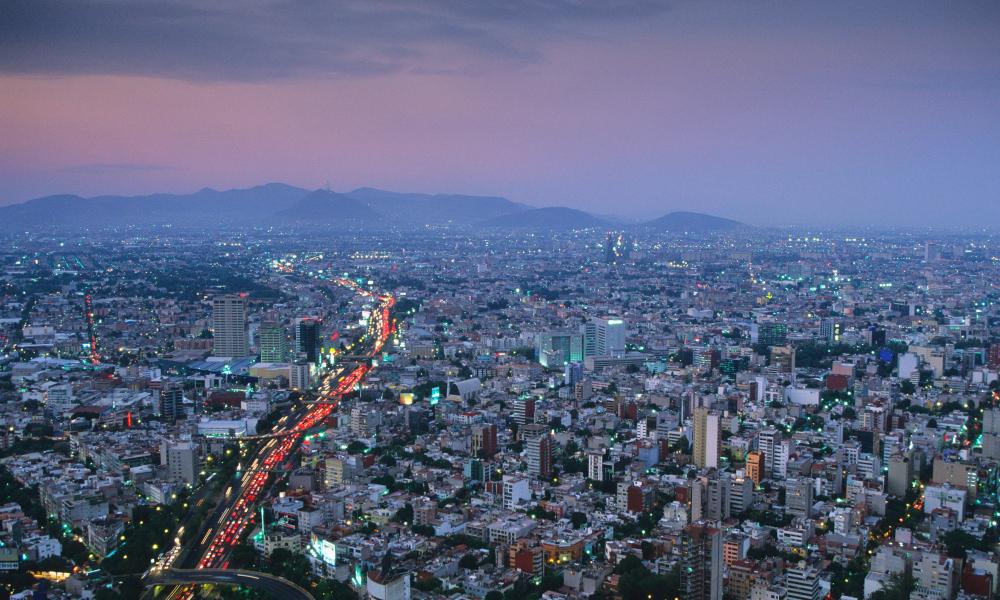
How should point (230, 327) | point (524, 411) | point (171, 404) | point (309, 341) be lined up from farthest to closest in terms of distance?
1. point (230, 327)
2. point (309, 341)
3. point (171, 404)
4. point (524, 411)

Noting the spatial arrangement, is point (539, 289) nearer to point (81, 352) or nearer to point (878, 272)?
point (878, 272)

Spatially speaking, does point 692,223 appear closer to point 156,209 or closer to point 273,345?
point 156,209

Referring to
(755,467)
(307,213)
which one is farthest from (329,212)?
(755,467)

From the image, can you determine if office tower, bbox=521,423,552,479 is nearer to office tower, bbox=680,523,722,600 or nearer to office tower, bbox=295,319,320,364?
office tower, bbox=680,523,722,600

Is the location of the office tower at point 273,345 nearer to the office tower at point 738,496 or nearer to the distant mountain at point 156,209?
the office tower at point 738,496

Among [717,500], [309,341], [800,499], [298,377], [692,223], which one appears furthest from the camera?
[692,223]

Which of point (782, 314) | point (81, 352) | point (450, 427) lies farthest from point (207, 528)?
point (782, 314)
